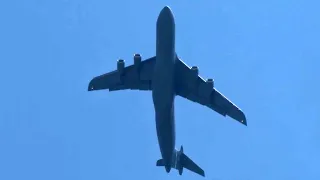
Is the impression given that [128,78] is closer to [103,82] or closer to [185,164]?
[103,82]

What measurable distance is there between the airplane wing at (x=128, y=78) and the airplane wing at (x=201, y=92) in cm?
244

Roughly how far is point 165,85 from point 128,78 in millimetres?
5082

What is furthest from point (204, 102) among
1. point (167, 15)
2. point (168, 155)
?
point (167, 15)

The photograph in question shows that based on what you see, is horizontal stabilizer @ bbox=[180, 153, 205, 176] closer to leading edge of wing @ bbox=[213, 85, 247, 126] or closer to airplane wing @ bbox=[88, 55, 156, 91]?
leading edge of wing @ bbox=[213, 85, 247, 126]

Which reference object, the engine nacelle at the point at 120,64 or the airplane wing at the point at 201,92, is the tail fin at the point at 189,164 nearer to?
the airplane wing at the point at 201,92

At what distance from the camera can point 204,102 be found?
173 feet

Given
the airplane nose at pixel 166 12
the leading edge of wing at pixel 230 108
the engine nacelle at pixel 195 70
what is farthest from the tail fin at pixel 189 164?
the airplane nose at pixel 166 12

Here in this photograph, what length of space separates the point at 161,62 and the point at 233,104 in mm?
8147

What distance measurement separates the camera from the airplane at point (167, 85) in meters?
47.3

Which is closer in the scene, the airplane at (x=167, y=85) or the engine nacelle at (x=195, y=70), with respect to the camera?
the airplane at (x=167, y=85)

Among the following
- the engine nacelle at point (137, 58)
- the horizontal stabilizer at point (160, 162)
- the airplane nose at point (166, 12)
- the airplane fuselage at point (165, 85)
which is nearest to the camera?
the airplane nose at point (166, 12)

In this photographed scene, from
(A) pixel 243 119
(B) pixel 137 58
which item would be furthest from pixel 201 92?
(B) pixel 137 58

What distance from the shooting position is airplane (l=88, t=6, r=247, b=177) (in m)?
47.3

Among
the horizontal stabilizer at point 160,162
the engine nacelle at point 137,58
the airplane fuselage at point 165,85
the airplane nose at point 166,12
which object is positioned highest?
the airplane nose at point 166,12
